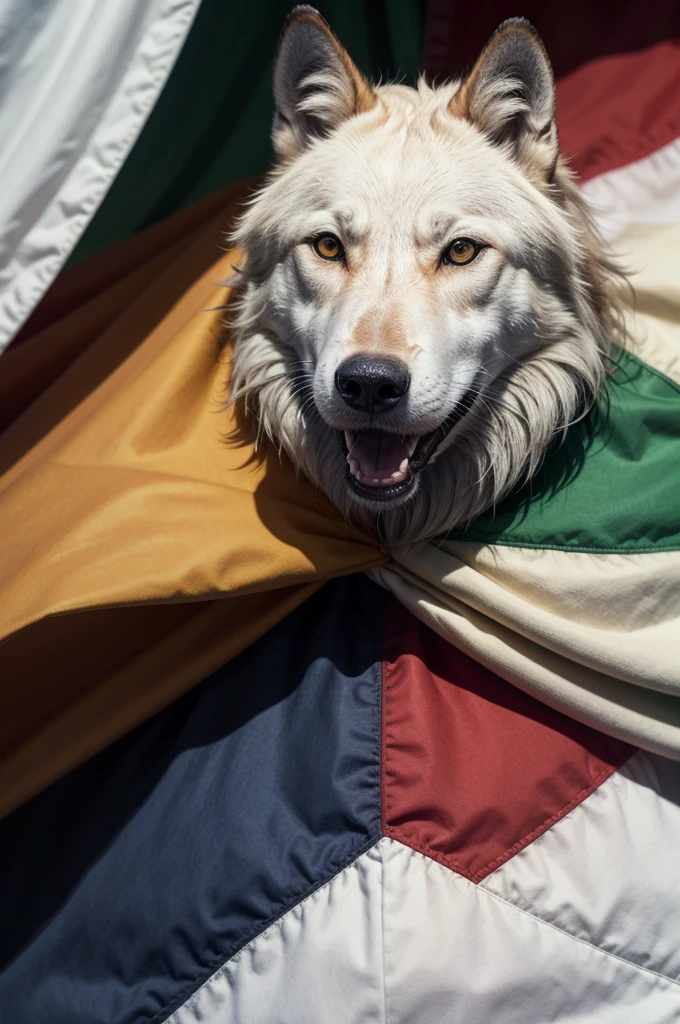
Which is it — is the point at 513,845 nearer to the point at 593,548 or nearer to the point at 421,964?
the point at 421,964

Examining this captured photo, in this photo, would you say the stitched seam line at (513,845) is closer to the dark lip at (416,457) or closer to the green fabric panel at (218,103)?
the dark lip at (416,457)

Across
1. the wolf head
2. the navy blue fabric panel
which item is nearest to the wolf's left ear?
the wolf head

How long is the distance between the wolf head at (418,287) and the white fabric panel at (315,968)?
2.70ft

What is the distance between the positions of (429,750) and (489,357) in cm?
91

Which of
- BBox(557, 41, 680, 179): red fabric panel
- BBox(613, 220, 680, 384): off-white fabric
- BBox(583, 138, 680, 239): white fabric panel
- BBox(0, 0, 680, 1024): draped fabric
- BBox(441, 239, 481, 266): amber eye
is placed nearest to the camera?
BBox(0, 0, 680, 1024): draped fabric

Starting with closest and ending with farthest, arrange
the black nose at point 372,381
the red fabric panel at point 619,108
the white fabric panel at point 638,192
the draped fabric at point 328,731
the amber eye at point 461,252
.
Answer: the black nose at point 372,381
the draped fabric at point 328,731
the amber eye at point 461,252
the white fabric panel at point 638,192
the red fabric panel at point 619,108

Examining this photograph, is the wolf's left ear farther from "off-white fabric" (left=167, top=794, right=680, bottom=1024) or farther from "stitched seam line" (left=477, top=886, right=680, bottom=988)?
"stitched seam line" (left=477, top=886, right=680, bottom=988)

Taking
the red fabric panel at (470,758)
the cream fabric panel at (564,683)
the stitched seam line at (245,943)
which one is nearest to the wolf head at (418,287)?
the cream fabric panel at (564,683)

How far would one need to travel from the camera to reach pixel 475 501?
2.04 metres

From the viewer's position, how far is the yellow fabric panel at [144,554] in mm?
1808

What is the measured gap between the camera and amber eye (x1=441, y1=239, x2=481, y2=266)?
74.5 inches

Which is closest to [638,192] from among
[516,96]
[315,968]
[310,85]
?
[516,96]

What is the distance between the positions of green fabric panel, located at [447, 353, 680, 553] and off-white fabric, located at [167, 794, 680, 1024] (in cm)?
63

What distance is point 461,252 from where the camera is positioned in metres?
1.90
